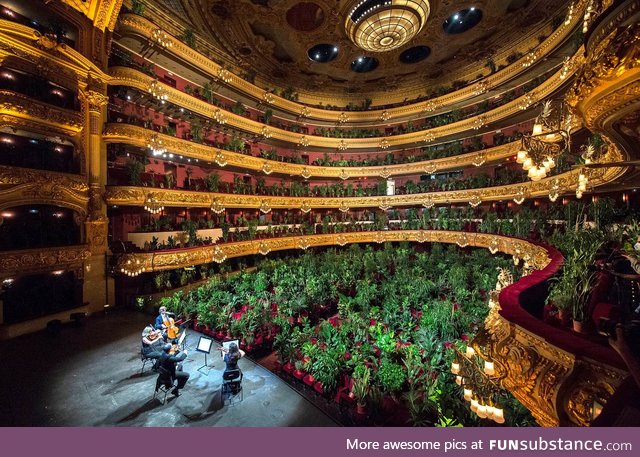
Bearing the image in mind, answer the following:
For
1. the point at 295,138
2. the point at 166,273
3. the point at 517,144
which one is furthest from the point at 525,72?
the point at 166,273

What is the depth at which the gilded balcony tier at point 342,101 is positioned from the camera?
13531 millimetres

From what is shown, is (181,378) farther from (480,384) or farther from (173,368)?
(480,384)

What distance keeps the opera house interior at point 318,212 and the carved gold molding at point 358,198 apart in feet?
0.48

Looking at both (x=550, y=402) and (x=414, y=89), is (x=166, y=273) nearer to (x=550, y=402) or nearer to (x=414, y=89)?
(x=550, y=402)

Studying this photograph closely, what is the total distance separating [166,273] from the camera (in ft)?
50.1

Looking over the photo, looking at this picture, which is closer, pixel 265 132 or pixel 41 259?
pixel 41 259

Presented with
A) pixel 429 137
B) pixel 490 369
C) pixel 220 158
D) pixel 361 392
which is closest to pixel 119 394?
pixel 361 392

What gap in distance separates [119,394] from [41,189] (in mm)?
9433

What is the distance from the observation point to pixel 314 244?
2433 cm

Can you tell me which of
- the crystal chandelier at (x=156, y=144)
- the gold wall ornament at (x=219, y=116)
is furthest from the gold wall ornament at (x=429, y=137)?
the crystal chandelier at (x=156, y=144)

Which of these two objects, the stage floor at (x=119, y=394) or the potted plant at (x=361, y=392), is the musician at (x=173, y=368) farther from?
the potted plant at (x=361, y=392)

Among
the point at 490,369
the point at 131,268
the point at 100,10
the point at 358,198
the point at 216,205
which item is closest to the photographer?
the point at 490,369

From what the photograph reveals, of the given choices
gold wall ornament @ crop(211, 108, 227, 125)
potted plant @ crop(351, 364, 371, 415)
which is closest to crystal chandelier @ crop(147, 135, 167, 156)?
gold wall ornament @ crop(211, 108, 227, 125)

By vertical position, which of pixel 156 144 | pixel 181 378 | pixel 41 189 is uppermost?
pixel 156 144
